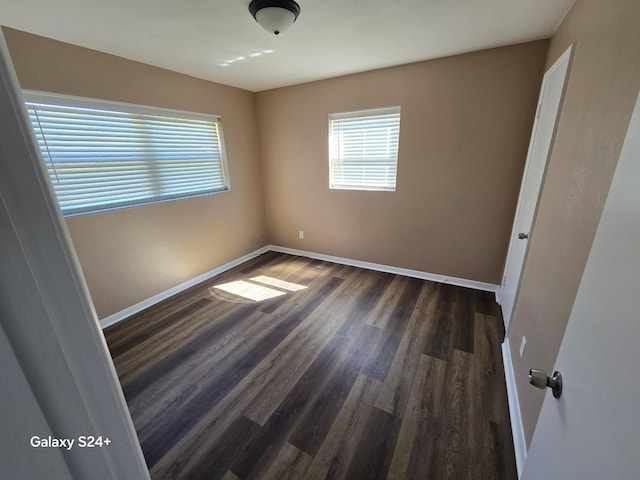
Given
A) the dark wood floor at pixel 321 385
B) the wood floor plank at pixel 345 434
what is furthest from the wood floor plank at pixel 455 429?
the wood floor plank at pixel 345 434

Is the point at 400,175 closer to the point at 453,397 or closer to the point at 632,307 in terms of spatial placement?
the point at 453,397

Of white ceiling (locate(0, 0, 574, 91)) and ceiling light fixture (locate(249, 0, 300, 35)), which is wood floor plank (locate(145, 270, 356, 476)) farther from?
white ceiling (locate(0, 0, 574, 91))

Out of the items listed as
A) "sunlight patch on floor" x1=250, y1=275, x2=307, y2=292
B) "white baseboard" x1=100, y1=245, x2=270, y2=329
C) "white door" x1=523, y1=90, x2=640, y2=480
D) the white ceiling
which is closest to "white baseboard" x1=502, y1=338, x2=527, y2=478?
"white door" x1=523, y1=90, x2=640, y2=480

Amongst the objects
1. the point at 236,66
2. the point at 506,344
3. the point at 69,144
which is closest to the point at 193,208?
the point at 69,144

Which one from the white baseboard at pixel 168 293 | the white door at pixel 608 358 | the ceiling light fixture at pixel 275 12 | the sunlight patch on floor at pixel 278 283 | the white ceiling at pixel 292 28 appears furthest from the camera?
the sunlight patch on floor at pixel 278 283

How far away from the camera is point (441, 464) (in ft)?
4.46

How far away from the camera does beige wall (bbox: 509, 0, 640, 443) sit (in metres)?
0.97

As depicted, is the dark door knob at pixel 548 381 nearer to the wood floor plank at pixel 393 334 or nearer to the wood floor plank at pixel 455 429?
the wood floor plank at pixel 455 429

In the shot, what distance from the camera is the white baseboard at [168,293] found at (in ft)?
8.42

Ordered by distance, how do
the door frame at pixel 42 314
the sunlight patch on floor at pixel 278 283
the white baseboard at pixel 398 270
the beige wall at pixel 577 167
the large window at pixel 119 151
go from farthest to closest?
the sunlight patch on floor at pixel 278 283, the white baseboard at pixel 398 270, the large window at pixel 119 151, the beige wall at pixel 577 167, the door frame at pixel 42 314

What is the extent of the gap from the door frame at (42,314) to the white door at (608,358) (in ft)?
2.86

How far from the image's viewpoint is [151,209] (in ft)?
9.03

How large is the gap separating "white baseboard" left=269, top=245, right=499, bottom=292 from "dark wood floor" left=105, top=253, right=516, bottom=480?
0.13m
